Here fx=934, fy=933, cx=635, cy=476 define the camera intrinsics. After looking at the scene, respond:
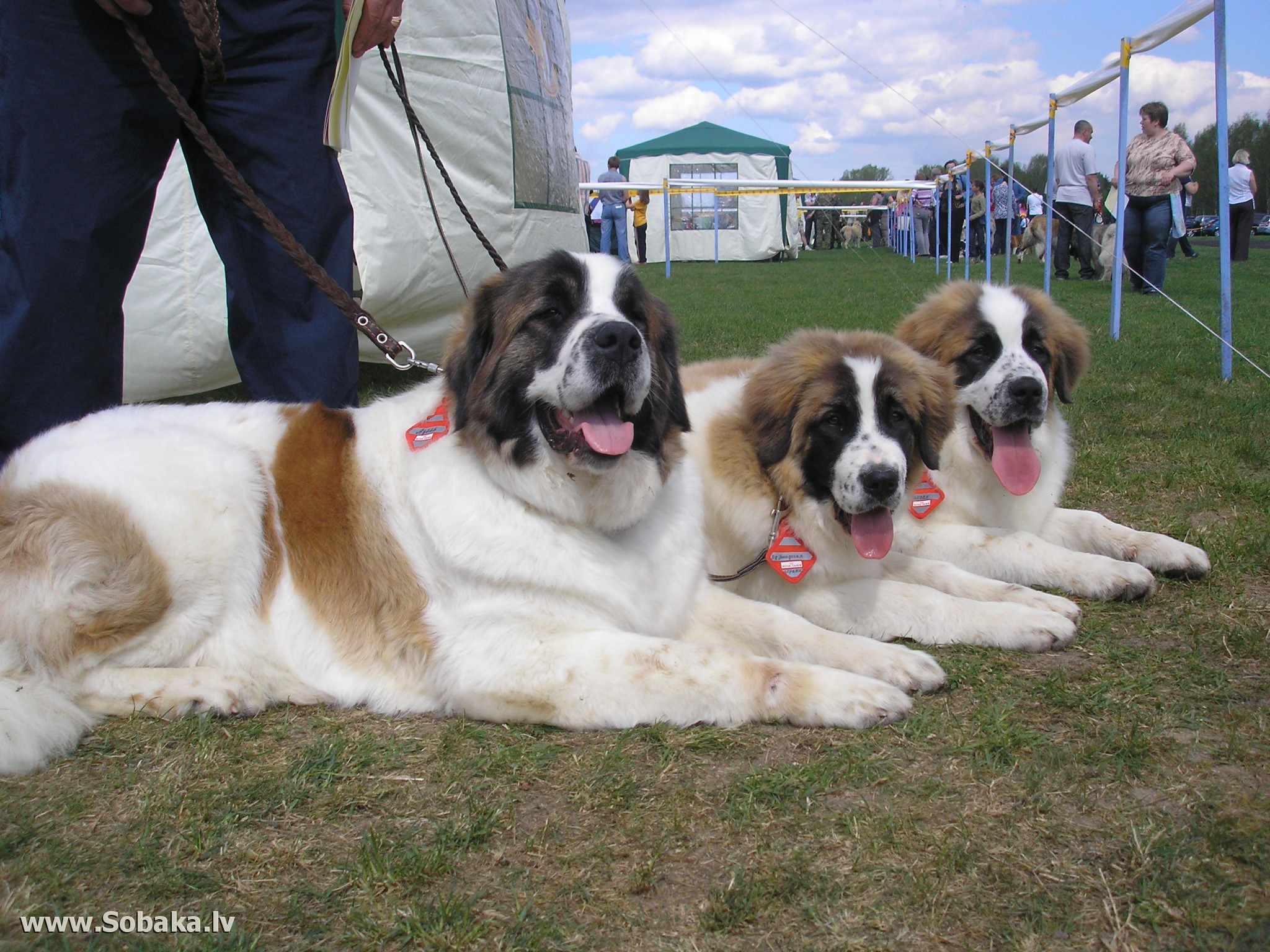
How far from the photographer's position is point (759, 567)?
9.46 ft

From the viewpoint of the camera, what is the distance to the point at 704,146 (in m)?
28.6

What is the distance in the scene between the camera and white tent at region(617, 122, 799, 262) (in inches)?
1072

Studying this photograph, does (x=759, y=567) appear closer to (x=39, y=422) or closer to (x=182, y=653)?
(x=182, y=653)

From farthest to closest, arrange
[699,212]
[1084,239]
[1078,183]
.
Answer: [699,212] → [1084,239] → [1078,183]

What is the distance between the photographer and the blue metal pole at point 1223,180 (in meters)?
5.14

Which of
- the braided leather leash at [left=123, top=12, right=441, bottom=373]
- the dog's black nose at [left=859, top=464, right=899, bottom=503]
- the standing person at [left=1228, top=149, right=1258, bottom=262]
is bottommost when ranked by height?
the dog's black nose at [left=859, top=464, right=899, bottom=503]

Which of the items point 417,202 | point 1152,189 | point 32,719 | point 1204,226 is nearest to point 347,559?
point 32,719

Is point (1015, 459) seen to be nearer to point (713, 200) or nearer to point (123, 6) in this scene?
point (123, 6)

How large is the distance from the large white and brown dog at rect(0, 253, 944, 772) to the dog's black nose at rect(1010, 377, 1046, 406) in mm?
1136

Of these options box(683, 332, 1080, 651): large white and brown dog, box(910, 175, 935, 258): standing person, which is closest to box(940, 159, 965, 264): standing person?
box(910, 175, 935, 258): standing person

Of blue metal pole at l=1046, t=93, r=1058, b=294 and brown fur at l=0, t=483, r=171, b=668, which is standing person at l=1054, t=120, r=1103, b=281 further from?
brown fur at l=0, t=483, r=171, b=668

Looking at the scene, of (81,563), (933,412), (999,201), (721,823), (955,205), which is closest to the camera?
(721,823)

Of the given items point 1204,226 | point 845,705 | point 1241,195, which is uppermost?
point 1204,226

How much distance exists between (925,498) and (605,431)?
4.58 ft
